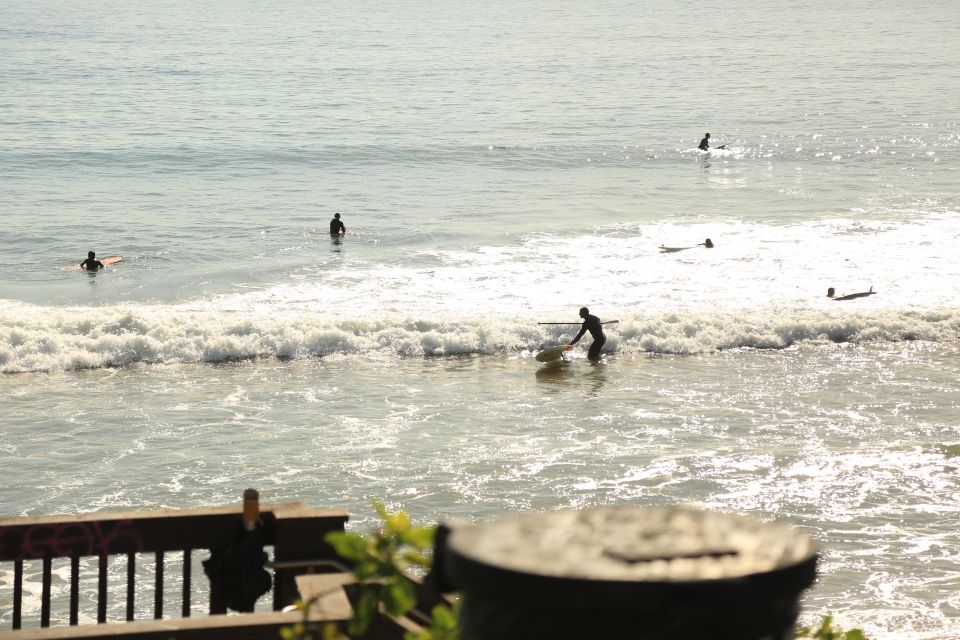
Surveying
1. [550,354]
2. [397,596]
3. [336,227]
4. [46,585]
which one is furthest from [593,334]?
[397,596]

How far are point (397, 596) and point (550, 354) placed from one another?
71.6ft

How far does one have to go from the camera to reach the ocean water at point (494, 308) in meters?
16.3

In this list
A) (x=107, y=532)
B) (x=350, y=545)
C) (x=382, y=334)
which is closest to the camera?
(x=350, y=545)

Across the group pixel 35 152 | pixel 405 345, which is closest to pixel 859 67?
pixel 35 152

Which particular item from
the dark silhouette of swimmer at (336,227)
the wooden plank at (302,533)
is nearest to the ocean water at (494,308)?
the dark silhouette of swimmer at (336,227)

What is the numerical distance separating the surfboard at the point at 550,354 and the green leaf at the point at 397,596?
21703 millimetres

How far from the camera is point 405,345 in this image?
83.0ft

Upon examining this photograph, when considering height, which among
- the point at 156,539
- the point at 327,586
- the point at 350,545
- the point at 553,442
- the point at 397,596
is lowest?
the point at 553,442

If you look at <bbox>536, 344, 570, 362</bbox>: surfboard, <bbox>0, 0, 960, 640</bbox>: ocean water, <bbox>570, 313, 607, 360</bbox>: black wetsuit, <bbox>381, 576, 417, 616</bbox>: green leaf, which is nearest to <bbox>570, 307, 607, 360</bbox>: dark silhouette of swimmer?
<bbox>570, 313, 607, 360</bbox>: black wetsuit

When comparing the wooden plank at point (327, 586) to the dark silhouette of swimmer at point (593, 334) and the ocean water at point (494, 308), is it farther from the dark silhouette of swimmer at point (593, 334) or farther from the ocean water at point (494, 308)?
the dark silhouette of swimmer at point (593, 334)

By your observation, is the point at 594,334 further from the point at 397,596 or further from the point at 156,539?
the point at 397,596

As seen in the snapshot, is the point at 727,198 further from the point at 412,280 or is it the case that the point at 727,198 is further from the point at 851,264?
the point at 412,280

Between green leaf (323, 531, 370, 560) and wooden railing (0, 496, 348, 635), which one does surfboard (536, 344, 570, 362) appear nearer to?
wooden railing (0, 496, 348, 635)

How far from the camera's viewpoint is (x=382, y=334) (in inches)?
1010
